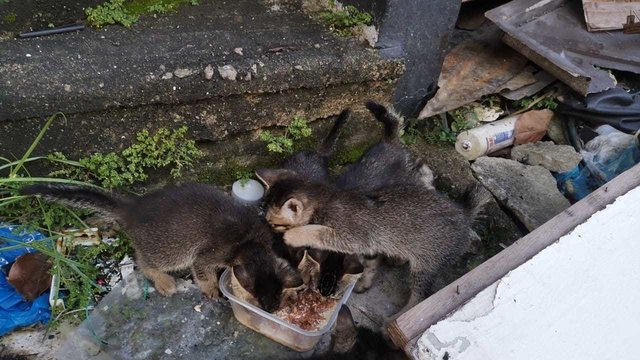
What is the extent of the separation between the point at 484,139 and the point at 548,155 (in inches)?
19.9

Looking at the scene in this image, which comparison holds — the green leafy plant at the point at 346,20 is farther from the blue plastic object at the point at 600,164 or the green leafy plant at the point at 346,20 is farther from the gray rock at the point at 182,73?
the blue plastic object at the point at 600,164

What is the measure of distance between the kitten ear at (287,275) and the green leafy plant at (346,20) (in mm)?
1668

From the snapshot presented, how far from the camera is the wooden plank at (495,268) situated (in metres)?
2.35

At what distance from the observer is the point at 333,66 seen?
356cm

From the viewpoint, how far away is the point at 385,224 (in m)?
3.29

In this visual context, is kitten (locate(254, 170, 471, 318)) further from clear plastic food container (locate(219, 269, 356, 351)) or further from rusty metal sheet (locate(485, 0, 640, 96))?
rusty metal sheet (locate(485, 0, 640, 96))

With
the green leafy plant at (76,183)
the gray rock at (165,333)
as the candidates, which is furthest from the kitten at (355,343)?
the green leafy plant at (76,183)

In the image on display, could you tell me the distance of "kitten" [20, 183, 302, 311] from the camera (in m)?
2.97

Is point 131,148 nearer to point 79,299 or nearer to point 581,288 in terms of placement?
point 79,299

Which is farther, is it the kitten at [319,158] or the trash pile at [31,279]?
the kitten at [319,158]

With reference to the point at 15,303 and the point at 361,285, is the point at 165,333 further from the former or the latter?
the point at 361,285

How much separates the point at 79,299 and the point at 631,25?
15.5 ft

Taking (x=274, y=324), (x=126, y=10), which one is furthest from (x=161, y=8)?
(x=274, y=324)

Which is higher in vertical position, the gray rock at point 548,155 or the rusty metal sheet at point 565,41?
the rusty metal sheet at point 565,41
